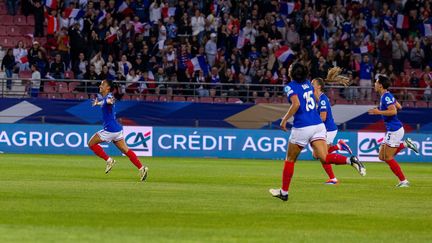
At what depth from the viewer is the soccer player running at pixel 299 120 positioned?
18.0 meters

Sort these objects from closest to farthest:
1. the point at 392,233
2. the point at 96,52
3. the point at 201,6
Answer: the point at 392,233
the point at 96,52
the point at 201,6

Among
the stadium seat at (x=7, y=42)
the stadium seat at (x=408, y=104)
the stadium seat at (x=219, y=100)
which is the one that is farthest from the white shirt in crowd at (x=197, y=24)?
the stadium seat at (x=408, y=104)

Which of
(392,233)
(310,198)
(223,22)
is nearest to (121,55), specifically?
(223,22)

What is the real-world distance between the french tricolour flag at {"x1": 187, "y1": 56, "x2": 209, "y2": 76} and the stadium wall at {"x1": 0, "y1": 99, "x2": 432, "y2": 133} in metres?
1.89

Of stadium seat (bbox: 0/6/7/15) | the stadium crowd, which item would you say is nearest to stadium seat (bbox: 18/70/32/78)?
the stadium crowd

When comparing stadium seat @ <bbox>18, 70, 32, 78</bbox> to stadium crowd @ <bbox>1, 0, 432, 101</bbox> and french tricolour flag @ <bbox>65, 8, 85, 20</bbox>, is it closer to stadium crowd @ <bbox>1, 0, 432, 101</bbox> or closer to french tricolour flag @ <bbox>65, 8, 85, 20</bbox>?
stadium crowd @ <bbox>1, 0, 432, 101</bbox>

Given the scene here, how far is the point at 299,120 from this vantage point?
1823 cm

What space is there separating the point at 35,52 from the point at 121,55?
3.22 m

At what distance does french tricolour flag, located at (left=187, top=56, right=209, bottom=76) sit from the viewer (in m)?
40.3

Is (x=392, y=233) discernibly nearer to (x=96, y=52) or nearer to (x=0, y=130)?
(x=0, y=130)

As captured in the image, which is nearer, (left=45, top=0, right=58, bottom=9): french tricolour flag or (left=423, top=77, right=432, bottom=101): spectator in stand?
(left=423, top=77, right=432, bottom=101): spectator in stand

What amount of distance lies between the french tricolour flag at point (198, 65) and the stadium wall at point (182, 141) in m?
3.36

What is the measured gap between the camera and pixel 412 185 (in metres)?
23.5

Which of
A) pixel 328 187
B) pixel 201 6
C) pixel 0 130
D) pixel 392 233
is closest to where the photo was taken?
pixel 392 233
